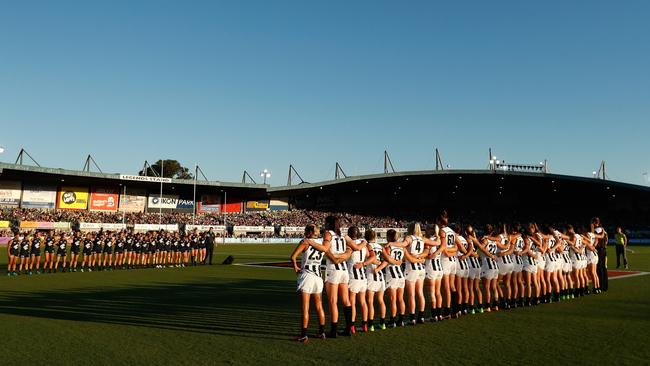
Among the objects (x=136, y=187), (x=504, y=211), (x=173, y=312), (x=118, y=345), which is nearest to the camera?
(x=118, y=345)

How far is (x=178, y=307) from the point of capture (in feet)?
37.0

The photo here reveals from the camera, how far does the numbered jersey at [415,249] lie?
29.2ft

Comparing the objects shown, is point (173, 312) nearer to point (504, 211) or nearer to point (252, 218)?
point (252, 218)

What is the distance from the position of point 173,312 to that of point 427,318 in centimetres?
542

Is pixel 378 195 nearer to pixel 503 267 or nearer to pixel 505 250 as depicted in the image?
pixel 503 267

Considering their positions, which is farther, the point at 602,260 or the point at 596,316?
the point at 602,260

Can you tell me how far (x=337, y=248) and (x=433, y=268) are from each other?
2594mm

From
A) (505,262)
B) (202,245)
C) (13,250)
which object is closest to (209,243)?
(202,245)

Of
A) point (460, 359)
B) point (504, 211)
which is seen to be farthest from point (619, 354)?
point (504, 211)

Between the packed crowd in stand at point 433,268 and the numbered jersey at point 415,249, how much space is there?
0.7 inches

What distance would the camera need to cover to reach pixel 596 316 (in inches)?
384

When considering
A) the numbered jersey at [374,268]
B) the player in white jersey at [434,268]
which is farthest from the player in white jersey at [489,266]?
the numbered jersey at [374,268]

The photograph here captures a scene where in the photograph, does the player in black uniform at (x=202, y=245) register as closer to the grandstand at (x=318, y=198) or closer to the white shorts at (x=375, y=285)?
the white shorts at (x=375, y=285)

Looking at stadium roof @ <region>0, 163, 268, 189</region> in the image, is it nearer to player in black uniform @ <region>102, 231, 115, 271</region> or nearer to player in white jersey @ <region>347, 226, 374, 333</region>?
player in black uniform @ <region>102, 231, 115, 271</region>
